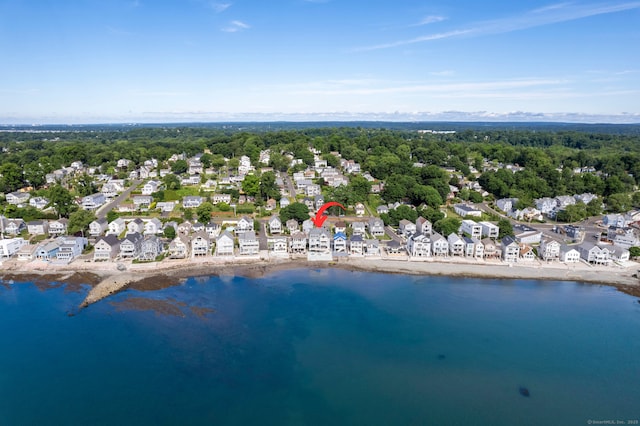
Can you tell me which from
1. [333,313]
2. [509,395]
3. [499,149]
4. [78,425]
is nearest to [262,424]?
[78,425]

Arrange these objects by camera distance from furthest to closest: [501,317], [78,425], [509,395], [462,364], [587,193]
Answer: [587,193], [501,317], [462,364], [509,395], [78,425]

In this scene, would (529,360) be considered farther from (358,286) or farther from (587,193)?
(587,193)

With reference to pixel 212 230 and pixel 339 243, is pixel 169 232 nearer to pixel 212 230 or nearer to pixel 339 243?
pixel 212 230

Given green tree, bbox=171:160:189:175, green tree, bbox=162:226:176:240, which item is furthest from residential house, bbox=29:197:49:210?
green tree, bbox=162:226:176:240

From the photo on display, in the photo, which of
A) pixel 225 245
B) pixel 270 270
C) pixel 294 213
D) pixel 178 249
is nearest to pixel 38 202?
pixel 178 249

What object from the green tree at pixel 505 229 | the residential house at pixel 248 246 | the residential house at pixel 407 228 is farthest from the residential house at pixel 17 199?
the green tree at pixel 505 229

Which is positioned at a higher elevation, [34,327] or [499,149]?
[499,149]

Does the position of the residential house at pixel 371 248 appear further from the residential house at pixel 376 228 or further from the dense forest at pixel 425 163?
the dense forest at pixel 425 163
